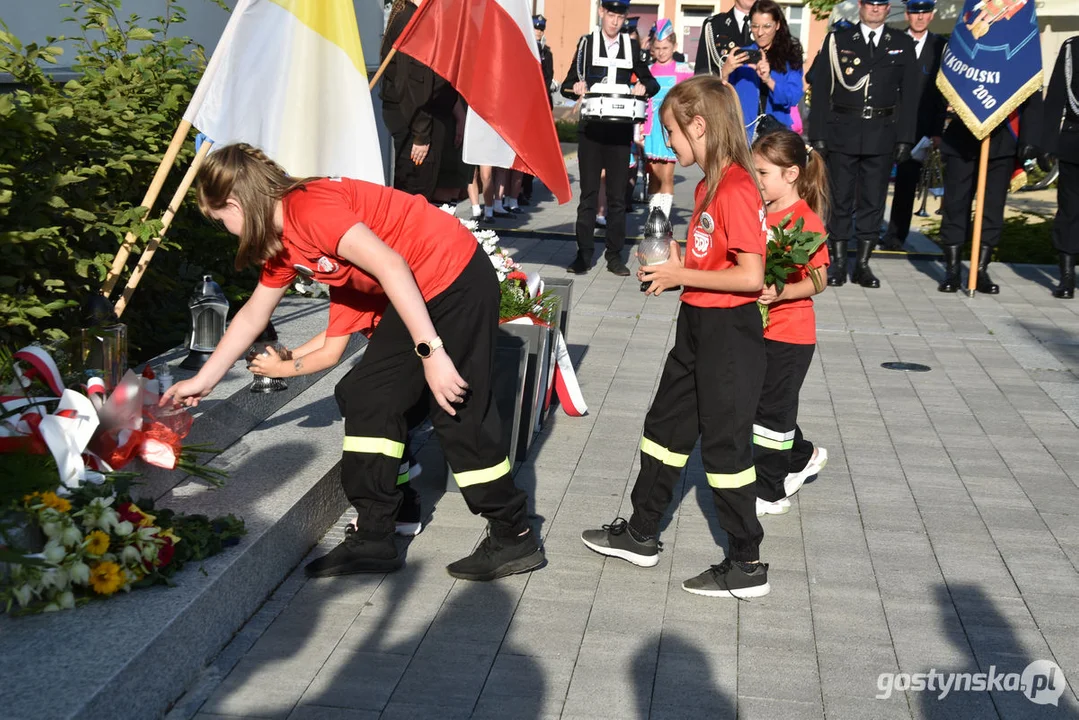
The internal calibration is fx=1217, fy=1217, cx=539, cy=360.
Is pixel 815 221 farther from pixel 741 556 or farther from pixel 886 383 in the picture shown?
pixel 886 383

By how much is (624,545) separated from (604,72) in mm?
6606

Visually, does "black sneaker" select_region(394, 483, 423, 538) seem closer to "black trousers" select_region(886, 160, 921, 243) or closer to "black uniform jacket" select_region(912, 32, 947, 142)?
"black uniform jacket" select_region(912, 32, 947, 142)

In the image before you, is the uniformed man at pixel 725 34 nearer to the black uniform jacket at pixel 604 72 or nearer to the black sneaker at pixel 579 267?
the black uniform jacket at pixel 604 72

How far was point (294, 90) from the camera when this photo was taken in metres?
5.45

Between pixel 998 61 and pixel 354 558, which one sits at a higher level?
pixel 998 61

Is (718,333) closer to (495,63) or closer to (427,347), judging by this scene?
(427,347)

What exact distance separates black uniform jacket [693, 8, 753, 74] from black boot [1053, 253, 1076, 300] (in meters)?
3.42

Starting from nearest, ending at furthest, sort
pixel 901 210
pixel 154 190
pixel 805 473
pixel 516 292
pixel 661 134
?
pixel 154 190, pixel 805 473, pixel 516 292, pixel 661 134, pixel 901 210

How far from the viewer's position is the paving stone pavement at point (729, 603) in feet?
12.4

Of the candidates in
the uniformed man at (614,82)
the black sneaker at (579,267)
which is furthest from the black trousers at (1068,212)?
the black sneaker at (579,267)

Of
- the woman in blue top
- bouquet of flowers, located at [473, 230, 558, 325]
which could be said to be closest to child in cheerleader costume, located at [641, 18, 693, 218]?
the woman in blue top

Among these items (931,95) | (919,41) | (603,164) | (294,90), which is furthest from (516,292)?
(931,95)

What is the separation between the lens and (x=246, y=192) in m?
3.77

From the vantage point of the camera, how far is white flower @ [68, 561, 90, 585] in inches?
137
